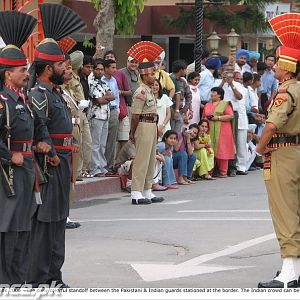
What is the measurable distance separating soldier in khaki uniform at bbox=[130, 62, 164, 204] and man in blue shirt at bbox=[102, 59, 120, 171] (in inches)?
66.8

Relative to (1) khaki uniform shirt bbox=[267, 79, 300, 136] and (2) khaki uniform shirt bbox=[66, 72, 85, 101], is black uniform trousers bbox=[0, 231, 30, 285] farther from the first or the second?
(2) khaki uniform shirt bbox=[66, 72, 85, 101]

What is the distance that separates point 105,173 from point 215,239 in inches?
214

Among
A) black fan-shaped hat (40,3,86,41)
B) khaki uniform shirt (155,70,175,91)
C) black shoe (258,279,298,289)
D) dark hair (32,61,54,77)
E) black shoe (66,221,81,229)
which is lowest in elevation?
black shoe (66,221,81,229)

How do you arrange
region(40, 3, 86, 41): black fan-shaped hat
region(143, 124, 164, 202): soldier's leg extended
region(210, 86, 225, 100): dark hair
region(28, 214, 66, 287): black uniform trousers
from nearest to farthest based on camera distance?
region(28, 214, 66, 287): black uniform trousers < region(40, 3, 86, 41): black fan-shaped hat < region(143, 124, 164, 202): soldier's leg extended < region(210, 86, 225, 100): dark hair

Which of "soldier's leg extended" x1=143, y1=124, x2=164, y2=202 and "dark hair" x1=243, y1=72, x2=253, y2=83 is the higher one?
"dark hair" x1=243, y1=72, x2=253, y2=83

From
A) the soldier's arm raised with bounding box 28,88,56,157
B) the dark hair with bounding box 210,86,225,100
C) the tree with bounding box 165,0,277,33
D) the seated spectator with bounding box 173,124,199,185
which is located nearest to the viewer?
the soldier's arm raised with bounding box 28,88,56,157

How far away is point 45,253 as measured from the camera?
8.88m

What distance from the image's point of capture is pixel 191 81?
1912cm

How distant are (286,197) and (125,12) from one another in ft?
39.1

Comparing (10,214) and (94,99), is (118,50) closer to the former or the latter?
(94,99)

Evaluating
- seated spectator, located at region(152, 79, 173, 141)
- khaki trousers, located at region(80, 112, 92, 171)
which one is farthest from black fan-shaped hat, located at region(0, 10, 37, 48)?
seated spectator, located at region(152, 79, 173, 141)

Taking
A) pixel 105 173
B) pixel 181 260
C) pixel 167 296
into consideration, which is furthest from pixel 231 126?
pixel 167 296

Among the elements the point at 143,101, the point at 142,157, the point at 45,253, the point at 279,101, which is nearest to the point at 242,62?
the point at 142,157

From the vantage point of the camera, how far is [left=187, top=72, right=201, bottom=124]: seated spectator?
745 inches
